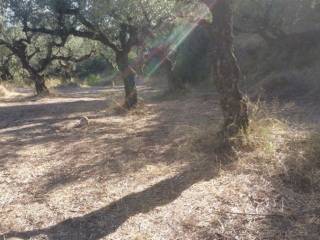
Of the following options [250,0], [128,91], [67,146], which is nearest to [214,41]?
[67,146]

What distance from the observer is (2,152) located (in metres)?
8.08

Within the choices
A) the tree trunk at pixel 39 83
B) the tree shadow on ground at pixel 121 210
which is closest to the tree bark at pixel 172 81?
the tree trunk at pixel 39 83

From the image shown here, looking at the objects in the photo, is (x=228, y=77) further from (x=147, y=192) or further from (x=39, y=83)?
(x=39, y=83)

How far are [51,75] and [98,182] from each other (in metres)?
27.1

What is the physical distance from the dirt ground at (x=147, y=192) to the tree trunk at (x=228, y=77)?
1.60 feet

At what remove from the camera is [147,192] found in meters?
5.39

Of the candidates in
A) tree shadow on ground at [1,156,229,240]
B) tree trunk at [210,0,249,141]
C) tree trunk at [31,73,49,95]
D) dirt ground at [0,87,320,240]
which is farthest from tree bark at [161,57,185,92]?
tree shadow on ground at [1,156,229,240]

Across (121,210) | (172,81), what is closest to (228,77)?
(121,210)

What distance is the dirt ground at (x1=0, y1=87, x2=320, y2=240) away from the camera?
14.6 ft

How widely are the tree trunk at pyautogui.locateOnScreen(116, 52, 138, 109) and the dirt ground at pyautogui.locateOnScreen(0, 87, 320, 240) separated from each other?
13.2 ft

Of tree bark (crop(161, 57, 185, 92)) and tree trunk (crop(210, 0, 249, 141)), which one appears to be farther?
tree bark (crop(161, 57, 185, 92))

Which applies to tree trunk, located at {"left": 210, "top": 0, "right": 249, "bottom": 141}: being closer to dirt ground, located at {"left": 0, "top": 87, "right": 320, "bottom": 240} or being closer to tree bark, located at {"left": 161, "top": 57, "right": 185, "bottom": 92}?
dirt ground, located at {"left": 0, "top": 87, "right": 320, "bottom": 240}

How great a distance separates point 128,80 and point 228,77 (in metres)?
7.09

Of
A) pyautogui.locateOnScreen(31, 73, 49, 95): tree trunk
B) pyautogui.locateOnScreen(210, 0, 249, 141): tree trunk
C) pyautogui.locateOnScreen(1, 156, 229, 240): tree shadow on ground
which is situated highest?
pyautogui.locateOnScreen(210, 0, 249, 141): tree trunk
